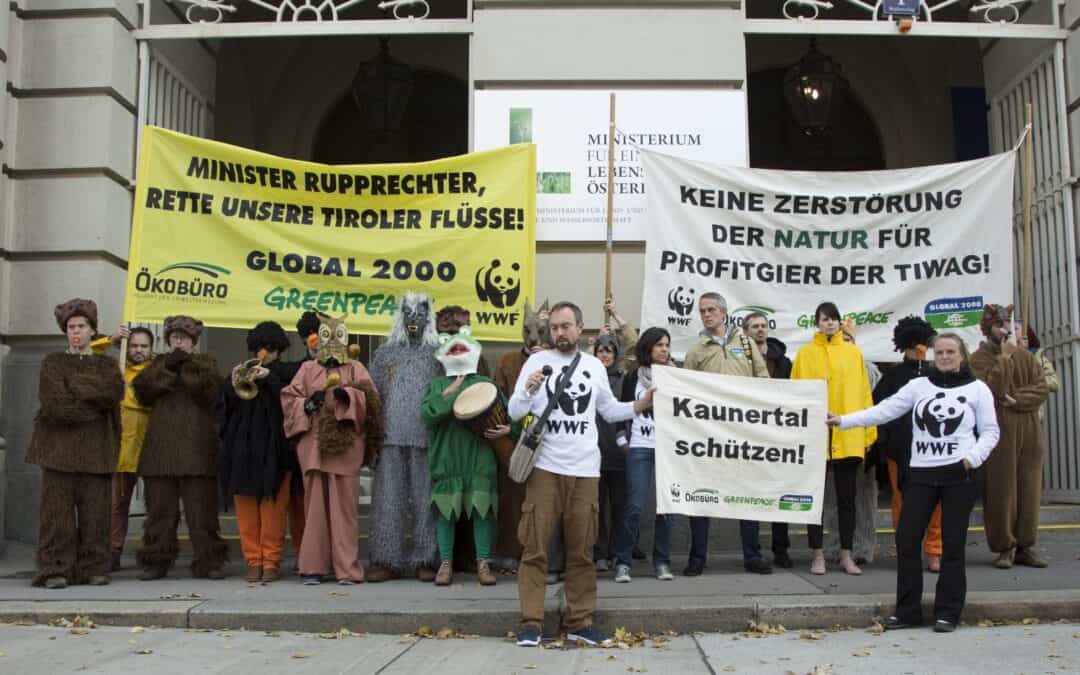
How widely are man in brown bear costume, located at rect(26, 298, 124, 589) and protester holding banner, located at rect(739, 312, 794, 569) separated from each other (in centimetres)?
470

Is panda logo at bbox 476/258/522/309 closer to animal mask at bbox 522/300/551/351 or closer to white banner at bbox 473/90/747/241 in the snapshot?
white banner at bbox 473/90/747/241

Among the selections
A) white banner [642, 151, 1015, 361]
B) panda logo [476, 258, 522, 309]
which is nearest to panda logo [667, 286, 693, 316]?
white banner [642, 151, 1015, 361]

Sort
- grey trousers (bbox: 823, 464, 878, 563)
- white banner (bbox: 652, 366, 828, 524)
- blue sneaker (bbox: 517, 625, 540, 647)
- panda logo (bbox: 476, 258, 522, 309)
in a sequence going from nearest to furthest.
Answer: blue sneaker (bbox: 517, 625, 540, 647), white banner (bbox: 652, 366, 828, 524), grey trousers (bbox: 823, 464, 878, 563), panda logo (bbox: 476, 258, 522, 309)

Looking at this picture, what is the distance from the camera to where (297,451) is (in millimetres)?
8539

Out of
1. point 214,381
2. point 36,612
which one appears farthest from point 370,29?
point 36,612

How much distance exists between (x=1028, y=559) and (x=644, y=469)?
3.04 metres

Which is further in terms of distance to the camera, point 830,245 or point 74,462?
point 830,245

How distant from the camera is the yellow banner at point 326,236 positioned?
9617 millimetres

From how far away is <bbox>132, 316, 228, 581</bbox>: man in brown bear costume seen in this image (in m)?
8.61

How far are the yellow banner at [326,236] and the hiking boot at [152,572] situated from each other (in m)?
2.06

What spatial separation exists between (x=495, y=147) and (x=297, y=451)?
3317 mm

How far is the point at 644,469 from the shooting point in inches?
334

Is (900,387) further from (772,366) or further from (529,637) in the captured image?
(529,637)

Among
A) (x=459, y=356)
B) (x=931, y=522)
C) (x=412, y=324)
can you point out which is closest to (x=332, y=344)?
(x=412, y=324)
